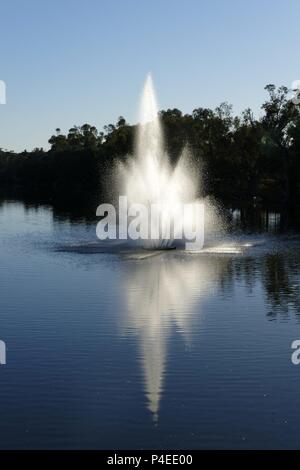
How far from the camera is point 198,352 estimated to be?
64.0ft

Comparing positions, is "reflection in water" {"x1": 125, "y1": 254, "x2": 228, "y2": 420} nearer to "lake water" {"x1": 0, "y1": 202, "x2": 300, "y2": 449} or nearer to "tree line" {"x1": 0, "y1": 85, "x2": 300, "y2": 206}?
"lake water" {"x1": 0, "y1": 202, "x2": 300, "y2": 449}

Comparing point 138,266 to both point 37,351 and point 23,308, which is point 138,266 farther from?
point 37,351

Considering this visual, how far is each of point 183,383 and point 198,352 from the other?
2702 millimetres

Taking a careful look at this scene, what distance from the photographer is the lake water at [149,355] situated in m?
14.1

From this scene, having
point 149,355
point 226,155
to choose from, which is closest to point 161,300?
point 149,355

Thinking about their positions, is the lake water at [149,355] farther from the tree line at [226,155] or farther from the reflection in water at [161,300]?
the tree line at [226,155]

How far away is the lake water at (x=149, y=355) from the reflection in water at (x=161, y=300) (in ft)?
0.15

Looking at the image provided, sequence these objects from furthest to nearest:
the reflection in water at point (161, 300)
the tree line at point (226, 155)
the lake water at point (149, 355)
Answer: the tree line at point (226, 155) < the reflection in water at point (161, 300) < the lake water at point (149, 355)

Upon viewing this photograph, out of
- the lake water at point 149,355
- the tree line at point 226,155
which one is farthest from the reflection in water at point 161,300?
the tree line at point 226,155

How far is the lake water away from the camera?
14133 millimetres

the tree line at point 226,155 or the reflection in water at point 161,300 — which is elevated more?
the tree line at point 226,155

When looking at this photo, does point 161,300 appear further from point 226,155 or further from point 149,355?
point 226,155

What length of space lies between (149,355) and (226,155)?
4225 inches

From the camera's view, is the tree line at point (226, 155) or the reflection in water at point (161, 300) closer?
the reflection in water at point (161, 300)
